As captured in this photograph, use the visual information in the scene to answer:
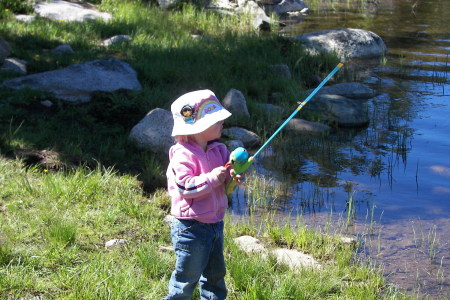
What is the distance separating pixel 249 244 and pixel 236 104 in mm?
4055

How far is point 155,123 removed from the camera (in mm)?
7488

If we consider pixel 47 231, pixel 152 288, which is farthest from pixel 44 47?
pixel 152 288

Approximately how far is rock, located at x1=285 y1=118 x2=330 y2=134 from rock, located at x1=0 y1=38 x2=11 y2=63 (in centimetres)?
448

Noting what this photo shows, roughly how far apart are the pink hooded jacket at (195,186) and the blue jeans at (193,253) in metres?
0.06

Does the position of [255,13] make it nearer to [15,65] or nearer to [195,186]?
[15,65]

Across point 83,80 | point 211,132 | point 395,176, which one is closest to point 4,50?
point 83,80

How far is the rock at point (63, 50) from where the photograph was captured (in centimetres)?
1042

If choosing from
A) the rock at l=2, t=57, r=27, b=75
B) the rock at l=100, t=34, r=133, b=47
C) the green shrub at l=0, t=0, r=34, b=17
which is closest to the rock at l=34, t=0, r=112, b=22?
the green shrub at l=0, t=0, r=34, b=17

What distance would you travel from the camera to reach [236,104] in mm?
9000

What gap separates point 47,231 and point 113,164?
210 centimetres

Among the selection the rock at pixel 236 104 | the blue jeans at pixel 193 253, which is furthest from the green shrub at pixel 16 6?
the blue jeans at pixel 193 253

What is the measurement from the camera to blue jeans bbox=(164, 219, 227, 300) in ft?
12.0

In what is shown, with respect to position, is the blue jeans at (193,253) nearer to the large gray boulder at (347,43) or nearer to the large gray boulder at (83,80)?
the large gray boulder at (83,80)

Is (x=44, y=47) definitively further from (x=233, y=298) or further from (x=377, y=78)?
(x=233, y=298)
